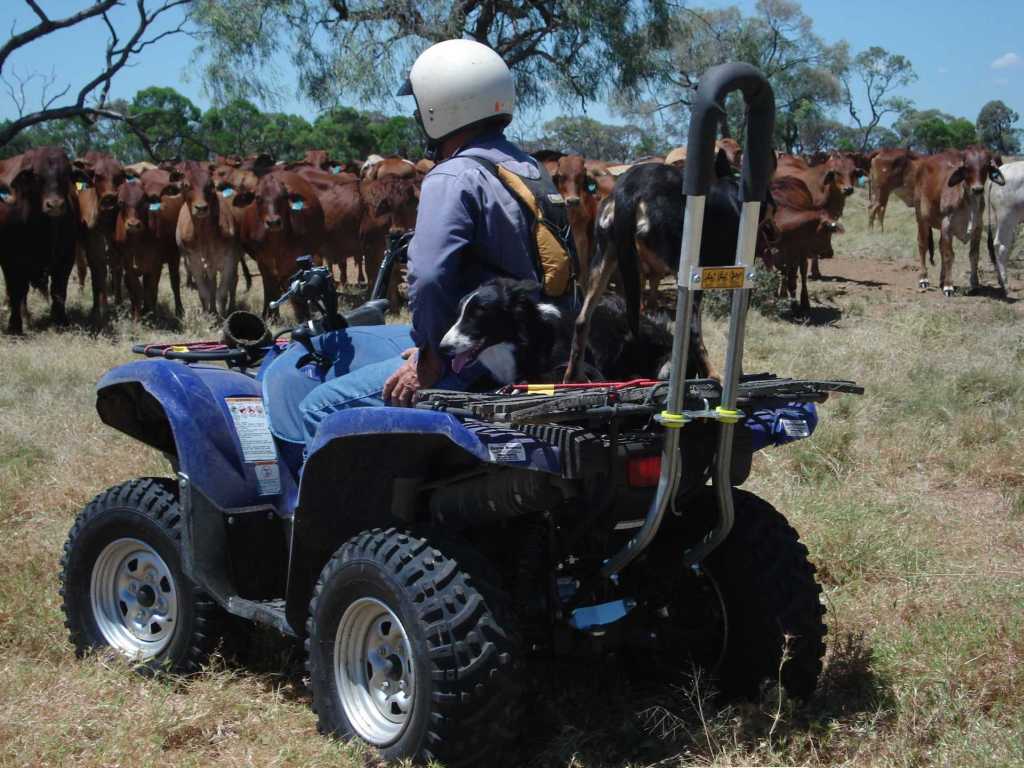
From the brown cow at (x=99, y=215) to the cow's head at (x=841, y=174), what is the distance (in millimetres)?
10146

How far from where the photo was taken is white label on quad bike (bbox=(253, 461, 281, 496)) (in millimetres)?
3926

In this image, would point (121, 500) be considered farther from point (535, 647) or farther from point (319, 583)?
point (535, 647)

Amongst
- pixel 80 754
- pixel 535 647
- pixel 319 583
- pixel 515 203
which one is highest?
pixel 515 203

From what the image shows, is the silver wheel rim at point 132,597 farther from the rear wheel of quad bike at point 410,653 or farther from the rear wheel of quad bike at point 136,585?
the rear wheel of quad bike at point 410,653

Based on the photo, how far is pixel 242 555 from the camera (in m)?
3.85

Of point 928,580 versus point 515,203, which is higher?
point 515,203

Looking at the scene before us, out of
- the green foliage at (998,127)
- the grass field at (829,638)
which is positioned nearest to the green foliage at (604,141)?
the green foliage at (998,127)

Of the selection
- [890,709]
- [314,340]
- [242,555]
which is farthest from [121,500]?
[890,709]

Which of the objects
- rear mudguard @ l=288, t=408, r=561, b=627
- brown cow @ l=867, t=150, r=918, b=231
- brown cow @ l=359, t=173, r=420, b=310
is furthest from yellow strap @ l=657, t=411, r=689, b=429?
brown cow @ l=867, t=150, r=918, b=231

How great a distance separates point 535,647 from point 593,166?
15237mm

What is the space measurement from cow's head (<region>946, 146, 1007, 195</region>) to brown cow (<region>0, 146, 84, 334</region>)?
39.1 ft

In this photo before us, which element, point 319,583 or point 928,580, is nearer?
point 319,583

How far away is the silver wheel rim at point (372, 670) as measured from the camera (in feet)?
10.5

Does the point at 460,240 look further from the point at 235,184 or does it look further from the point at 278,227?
the point at 235,184
